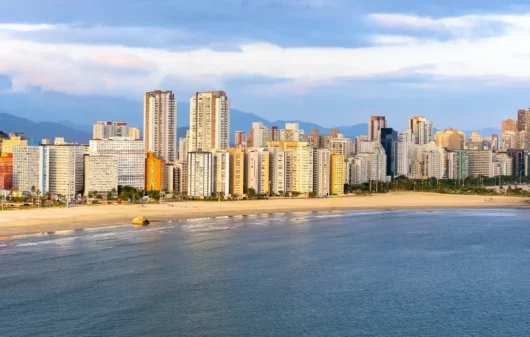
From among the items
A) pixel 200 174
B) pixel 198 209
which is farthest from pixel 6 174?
pixel 198 209

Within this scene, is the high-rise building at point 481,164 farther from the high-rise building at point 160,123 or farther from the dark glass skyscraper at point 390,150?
the high-rise building at point 160,123

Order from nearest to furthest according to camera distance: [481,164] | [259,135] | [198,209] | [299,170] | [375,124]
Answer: [198,209] < [299,170] < [259,135] < [481,164] < [375,124]

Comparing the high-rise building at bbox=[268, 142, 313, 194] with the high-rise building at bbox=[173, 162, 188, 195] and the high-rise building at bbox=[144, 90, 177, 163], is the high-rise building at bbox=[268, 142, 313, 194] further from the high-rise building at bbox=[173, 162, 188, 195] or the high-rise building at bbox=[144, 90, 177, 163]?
the high-rise building at bbox=[144, 90, 177, 163]

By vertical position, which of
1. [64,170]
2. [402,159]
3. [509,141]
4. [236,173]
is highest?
[509,141]

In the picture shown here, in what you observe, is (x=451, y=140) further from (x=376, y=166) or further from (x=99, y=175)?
(x=99, y=175)

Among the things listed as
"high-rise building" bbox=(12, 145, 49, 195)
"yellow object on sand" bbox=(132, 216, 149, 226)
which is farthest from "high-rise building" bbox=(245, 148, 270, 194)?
"yellow object on sand" bbox=(132, 216, 149, 226)

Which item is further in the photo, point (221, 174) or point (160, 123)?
point (160, 123)

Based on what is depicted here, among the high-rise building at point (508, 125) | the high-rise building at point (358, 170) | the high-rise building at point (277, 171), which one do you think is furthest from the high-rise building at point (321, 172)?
the high-rise building at point (508, 125)
